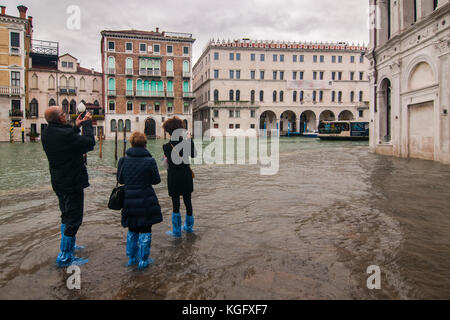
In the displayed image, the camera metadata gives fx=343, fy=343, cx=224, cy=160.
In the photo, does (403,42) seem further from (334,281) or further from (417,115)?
(334,281)

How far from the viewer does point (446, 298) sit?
3.22 meters

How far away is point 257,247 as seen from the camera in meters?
4.66

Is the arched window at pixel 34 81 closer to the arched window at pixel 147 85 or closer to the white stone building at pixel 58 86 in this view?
the white stone building at pixel 58 86

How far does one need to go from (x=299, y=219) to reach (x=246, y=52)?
53746 mm

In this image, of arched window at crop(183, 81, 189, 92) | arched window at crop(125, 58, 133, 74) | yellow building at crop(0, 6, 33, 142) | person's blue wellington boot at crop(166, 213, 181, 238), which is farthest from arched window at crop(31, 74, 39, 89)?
person's blue wellington boot at crop(166, 213, 181, 238)

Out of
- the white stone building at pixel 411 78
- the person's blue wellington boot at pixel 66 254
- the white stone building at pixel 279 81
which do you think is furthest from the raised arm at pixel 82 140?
the white stone building at pixel 279 81

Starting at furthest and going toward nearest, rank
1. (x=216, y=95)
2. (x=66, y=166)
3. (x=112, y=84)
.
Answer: (x=216, y=95) → (x=112, y=84) → (x=66, y=166)

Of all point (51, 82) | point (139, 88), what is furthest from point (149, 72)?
point (51, 82)

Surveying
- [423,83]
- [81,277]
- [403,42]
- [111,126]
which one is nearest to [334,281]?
[81,277]

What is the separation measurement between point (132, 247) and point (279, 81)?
5629cm

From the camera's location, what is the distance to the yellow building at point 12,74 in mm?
39344

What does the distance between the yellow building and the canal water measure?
37.3 metres

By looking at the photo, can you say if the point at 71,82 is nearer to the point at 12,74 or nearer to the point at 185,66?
the point at 12,74
